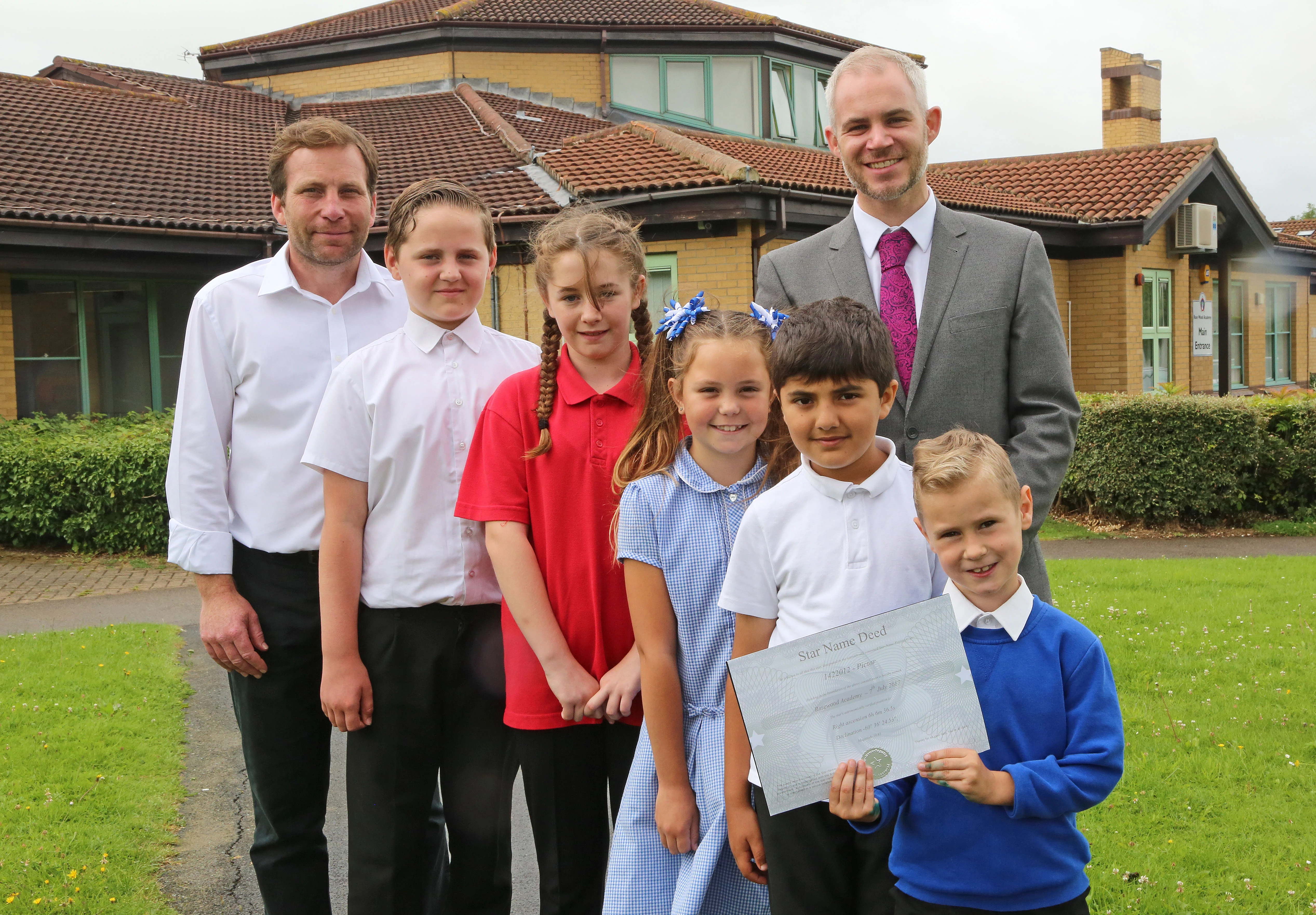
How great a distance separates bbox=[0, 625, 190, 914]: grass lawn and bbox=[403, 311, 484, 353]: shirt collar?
7.81 feet

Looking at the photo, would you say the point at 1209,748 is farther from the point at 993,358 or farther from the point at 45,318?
the point at 45,318

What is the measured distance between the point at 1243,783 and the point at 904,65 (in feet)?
11.8

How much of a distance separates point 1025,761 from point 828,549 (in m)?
0.56

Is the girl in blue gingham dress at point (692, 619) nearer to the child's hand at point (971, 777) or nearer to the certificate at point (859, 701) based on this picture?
the certificate at point (859, 701)

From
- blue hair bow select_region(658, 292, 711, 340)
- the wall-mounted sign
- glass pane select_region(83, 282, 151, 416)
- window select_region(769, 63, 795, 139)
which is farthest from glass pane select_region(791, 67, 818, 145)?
blue hair bow select_region(658, 292, 711, 340)

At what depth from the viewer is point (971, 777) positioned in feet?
6.67

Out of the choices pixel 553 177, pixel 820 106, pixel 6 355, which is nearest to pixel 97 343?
pixel 6 355

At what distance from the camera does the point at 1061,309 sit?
20.2 metres

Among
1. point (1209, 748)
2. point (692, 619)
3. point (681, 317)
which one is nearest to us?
point (692, 619)

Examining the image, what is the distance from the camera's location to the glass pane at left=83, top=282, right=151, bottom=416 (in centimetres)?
1569

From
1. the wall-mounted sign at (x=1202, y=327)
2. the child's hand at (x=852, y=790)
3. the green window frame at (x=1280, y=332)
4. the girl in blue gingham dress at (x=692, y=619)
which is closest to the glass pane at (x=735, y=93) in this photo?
the wall-mounted sign at (x=1202, y=327)

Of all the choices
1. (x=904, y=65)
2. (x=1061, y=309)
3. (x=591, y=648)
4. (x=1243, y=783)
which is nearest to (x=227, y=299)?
(x=591, y=648)

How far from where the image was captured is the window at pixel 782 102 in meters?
22.0

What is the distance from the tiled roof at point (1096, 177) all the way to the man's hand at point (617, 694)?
1738cm
